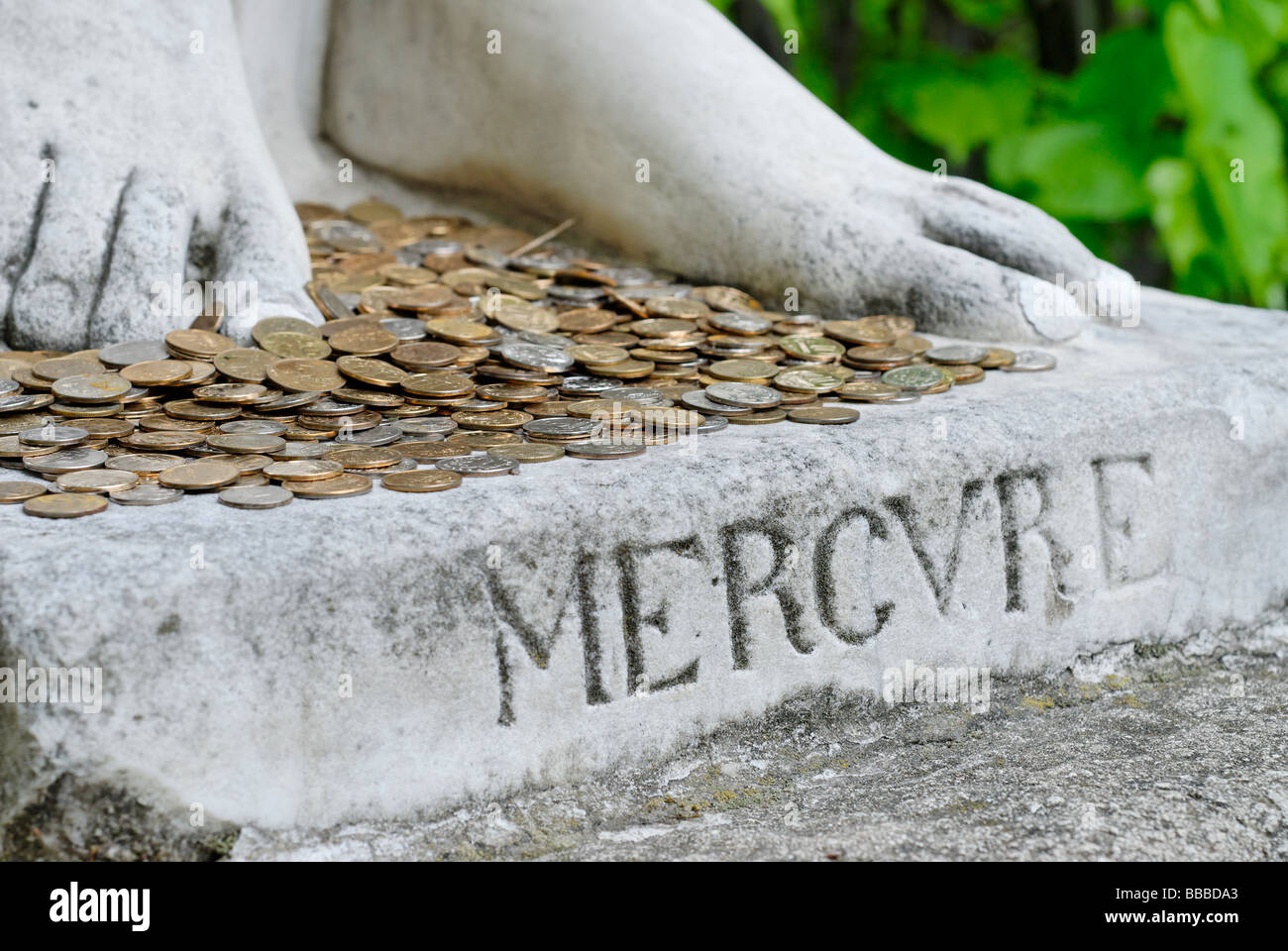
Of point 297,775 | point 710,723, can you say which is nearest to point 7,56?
point 297,775

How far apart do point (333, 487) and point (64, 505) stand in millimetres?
293

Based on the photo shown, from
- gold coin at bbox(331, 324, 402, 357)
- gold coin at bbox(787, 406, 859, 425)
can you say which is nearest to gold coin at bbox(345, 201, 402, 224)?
gold coin at bbox(331, 324, 402, 357)

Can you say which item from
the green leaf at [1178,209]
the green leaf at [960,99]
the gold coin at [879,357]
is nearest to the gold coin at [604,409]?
the gold coin at [879,357]

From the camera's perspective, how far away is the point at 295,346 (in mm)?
1938

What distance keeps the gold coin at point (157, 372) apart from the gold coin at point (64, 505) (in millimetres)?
317

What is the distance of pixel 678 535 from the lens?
1.62 m

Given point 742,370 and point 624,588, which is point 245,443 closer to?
point 624,588

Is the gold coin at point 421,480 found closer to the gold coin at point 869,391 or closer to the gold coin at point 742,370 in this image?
the gold coin at point 742,370

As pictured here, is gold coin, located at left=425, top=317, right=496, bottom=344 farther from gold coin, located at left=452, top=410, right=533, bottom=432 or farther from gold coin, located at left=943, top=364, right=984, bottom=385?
gold coin, located at left=943, top=364, right=984, bottom=385

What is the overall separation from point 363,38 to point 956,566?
1.78 metres

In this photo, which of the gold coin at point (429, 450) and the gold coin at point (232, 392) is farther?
the gold coin at point (232, 392)

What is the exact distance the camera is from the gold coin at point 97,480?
153 cm

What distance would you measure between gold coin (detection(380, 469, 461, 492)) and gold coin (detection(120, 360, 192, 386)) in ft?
1.33

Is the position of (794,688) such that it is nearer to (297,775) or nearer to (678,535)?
(678,535)
